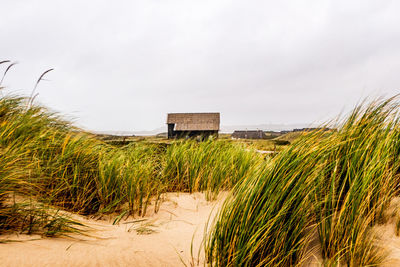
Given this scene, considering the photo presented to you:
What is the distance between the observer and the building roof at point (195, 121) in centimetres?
3003

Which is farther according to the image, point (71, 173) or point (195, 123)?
point (195, 123)

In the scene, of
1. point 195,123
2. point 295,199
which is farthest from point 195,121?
point 295,199

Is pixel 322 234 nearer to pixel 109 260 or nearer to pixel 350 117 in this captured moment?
pixel 350 117

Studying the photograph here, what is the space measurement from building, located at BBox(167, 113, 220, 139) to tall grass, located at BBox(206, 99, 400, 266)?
89.1ft

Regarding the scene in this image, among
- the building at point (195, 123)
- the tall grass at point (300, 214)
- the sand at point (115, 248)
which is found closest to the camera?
the tall grass at point (300, 214)

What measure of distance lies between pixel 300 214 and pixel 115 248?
154 centimetres

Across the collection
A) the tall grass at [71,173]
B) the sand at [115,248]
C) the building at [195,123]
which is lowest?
the sand at [115,248]

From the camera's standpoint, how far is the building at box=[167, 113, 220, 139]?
2991cm

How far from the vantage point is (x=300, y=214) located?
1.51 metres

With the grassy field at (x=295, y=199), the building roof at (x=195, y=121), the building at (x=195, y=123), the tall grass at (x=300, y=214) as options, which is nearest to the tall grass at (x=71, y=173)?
the grassy field at (x=295, y=199)

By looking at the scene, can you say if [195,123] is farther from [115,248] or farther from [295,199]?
[295,199]

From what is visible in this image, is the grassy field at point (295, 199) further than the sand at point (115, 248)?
No

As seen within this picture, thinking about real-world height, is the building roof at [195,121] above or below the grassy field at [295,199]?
above

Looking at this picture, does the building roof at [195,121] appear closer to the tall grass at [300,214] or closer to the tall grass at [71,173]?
the tall grass at [71,173]
